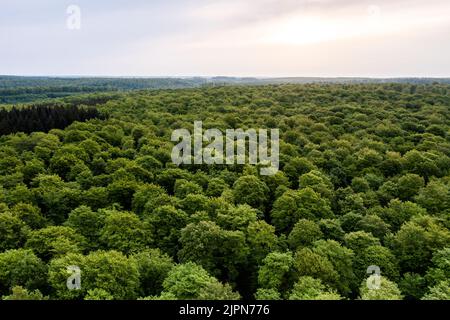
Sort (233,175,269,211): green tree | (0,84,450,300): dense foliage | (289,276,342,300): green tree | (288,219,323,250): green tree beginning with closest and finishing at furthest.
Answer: (289,276,342,300): green tree, (0,84,450,300): dense foliage, (288,219,323,250): green tree, (233,175,269,211): green tree

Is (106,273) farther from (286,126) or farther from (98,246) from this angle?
(286,126)

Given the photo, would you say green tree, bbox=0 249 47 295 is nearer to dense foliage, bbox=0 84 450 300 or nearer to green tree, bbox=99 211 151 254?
dense foliage, bbox=0 84 450 300

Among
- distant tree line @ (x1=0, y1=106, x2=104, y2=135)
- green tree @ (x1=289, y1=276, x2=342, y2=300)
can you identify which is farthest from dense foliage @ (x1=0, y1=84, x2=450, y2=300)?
distant tree line @ (x1=0, y1=106, x2=104, y2=135)

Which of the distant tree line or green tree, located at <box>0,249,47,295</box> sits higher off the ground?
the distant tree line

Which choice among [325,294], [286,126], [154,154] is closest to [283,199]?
[325,294]

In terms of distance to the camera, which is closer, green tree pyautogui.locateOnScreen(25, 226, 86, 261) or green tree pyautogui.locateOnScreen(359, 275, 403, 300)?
green tree pyautogui.locateOnScreen(359, 275, 403, 300)

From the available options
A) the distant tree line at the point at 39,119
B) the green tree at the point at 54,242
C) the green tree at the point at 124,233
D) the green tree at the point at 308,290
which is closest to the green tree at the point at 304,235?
the green tree at the point at 308,290

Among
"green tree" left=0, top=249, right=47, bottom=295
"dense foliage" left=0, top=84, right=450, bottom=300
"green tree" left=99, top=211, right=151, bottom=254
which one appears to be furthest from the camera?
"green tree" left=99, top=211, right=151, bottom=254
